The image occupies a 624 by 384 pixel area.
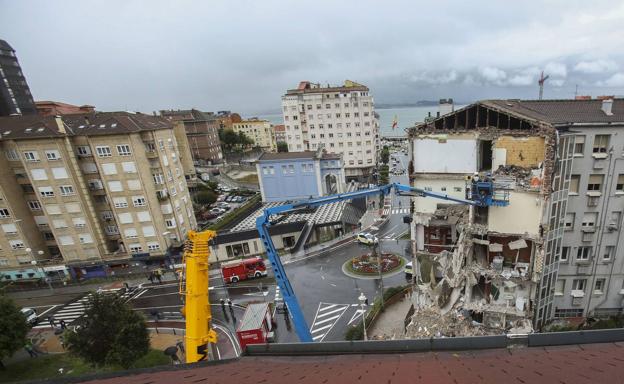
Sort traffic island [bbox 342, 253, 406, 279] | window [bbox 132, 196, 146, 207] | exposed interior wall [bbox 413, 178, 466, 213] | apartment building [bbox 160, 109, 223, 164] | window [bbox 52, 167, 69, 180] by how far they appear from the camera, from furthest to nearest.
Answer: apartment building [bbox 160, 109, 223, 164], window [bbox 132, 196, 146, 207], window [bbox 52, 167, 69, 180], traffic island [bbox 342, 253, 406, 279], exposed interior wall [bbox 413, 178, 466, 213]

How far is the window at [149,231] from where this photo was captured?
42719 mm

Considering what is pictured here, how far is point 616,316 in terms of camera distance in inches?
924

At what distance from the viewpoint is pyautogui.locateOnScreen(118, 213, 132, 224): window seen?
42375mm

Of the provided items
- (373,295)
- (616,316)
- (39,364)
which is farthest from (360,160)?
(39,364)

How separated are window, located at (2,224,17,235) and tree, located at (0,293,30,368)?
79.2ft

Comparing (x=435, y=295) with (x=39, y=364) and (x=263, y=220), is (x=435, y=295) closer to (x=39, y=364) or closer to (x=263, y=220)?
(x=263, y=220)

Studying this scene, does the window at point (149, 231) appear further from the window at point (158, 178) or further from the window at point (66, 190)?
the window at point (66, 190)

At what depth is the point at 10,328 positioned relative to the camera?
22.1 meters

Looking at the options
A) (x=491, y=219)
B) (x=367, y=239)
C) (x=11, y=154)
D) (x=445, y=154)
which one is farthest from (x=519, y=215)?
(x=11, y=154)

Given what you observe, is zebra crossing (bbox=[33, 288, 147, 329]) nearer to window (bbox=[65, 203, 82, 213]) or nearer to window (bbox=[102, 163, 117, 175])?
window (bbox=[65, 203, 82, 213])

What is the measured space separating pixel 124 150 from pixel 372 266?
3579 cm

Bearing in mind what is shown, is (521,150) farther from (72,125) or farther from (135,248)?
(72,125)

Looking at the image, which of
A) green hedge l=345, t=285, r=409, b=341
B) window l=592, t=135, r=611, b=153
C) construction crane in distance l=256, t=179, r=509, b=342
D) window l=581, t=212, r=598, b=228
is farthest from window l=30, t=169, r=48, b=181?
window l=581, t=212, r=598, b=228

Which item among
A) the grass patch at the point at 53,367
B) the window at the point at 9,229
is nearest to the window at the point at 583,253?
the grass patch at the point at 53,367
